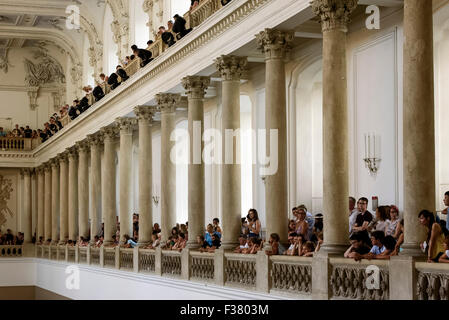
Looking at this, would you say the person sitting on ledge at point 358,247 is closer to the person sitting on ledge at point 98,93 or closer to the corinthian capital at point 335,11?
the corinthian capital at point 335,11

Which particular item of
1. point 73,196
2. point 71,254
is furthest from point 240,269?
point 73,196

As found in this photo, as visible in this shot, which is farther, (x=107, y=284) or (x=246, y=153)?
(x=107, y=284)

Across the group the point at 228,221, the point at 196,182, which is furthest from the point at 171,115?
the point at 228,221

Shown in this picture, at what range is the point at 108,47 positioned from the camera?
38.6 m

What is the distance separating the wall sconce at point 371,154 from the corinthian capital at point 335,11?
12.9ft

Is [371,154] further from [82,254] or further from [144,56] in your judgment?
[82,254]

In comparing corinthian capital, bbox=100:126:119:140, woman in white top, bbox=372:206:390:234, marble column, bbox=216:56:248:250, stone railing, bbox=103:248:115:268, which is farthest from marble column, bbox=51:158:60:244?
woman in white top, bbox=372:206:390:234

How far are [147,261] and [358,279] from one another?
529 inches

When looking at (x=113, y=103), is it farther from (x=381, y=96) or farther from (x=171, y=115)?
(x=381, y=96)

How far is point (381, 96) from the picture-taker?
61.5 feet

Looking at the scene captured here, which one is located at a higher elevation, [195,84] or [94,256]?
[195,84]

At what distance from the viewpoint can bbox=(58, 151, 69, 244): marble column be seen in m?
42.7

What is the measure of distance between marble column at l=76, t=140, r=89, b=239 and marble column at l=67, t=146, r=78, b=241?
6.36 ft

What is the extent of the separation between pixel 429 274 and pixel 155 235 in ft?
52.2
